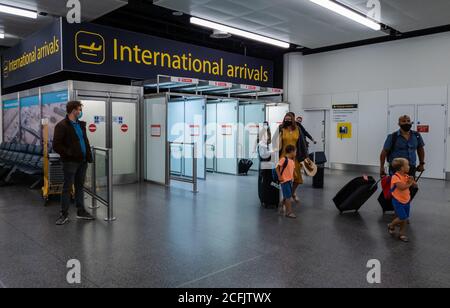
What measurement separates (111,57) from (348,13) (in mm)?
5283

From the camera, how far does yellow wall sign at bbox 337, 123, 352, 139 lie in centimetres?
1148

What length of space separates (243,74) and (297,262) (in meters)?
8.57

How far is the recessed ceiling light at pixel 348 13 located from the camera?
735 centimetres

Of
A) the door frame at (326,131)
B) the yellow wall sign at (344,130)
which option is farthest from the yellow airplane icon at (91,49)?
the yellow wall sign at (344,130)

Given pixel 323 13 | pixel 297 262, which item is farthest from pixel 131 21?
pixel 297 262

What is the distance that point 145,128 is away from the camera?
889cm

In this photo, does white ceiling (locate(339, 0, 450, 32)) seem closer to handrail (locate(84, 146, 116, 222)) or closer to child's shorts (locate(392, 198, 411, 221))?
child's shorts (locate(392, 198, 411, 221))

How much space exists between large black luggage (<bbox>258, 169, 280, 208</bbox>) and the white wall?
614 cm

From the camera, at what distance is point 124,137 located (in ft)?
28.4

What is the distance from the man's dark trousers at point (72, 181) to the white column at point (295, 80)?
8.86 meters

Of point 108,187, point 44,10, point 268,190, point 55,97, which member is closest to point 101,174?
point 108,187
